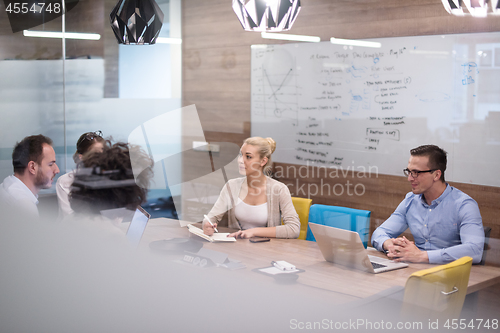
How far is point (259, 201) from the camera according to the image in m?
2.38

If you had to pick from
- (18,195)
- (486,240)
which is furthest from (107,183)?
(486,240)

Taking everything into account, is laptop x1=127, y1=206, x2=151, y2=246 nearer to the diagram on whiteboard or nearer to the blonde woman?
the blonde woman

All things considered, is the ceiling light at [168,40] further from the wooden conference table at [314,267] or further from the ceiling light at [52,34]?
the wooden conference table at [314,267]

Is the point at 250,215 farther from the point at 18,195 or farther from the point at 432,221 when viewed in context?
the point at 18,195

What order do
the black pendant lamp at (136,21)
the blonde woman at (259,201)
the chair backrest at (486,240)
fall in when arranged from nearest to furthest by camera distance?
1. the chair backrest at (486,240)
2. the black pendant lamp at (136,21)
3. the blonde woman at (259,201)

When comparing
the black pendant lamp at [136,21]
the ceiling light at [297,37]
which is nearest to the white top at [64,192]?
the black pendant lamp at [136,21]

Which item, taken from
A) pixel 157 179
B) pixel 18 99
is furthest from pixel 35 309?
pixel 18 99

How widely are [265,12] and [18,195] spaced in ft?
3.48

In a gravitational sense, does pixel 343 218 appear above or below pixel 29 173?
below

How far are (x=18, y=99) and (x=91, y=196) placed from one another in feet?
1.30

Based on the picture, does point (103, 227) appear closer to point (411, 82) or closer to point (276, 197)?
point (276, 197)

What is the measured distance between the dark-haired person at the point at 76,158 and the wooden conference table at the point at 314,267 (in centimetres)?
20

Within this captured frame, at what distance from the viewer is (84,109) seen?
1.57 m

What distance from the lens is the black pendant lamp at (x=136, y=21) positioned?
1.60 metres
